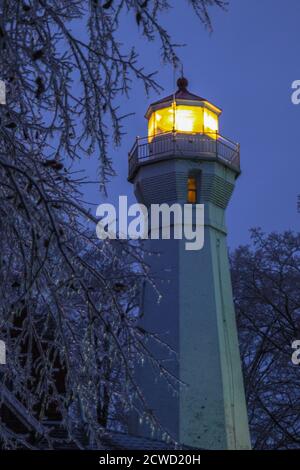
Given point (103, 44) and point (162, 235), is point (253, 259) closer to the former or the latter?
point (162, 235)

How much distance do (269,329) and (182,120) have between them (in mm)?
Answer: 7656

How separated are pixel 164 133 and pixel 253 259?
7.23 m

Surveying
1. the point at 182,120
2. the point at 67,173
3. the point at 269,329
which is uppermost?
the point at 182,120

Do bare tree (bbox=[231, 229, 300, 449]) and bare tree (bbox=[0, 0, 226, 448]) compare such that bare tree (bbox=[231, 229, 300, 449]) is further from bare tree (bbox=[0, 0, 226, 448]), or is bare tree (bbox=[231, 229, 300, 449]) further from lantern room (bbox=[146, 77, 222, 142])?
bare tree (bbox=[0, 0, 226, 448])

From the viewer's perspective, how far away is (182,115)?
20.0m

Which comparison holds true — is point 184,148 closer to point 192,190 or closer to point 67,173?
point 192,190

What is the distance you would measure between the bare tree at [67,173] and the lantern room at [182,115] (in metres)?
15.7

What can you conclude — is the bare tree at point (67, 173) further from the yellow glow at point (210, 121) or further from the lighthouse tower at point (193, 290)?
the yellow glow at point (210, 121)

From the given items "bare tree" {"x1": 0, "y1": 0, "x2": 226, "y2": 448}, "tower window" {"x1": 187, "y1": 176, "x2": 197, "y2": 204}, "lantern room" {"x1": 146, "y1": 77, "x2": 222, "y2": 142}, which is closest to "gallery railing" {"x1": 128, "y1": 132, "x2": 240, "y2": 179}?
"lantern room" {"x1": 146, "y1": 77, "x2": 222, "y2": 142}

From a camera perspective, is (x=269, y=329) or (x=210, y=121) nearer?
(x=210, y=121)

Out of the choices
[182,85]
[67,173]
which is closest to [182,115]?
[182,85]

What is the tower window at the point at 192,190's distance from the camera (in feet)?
63.0

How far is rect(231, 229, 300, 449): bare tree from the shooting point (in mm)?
21906

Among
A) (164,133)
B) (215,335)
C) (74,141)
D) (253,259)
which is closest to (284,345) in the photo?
(253,259)
